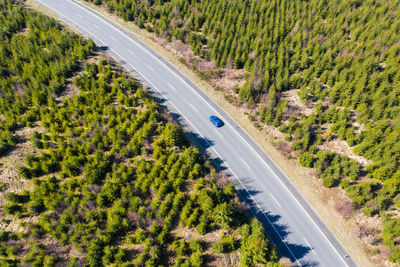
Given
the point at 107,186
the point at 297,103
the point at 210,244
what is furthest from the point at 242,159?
the point at 107,186

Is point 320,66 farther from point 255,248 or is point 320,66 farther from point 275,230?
point 255,248

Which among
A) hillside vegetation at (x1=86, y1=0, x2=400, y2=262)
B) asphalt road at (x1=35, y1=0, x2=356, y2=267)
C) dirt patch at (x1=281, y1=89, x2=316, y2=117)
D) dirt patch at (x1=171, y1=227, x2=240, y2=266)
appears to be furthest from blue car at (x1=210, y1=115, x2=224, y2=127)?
dirt patch at (x1=171, y1=227, x2=240, y2=266)

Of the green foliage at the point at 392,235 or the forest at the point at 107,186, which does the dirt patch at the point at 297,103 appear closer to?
the green foliage at the point at 392,235

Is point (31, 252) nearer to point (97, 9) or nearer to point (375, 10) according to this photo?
point (97, 9)

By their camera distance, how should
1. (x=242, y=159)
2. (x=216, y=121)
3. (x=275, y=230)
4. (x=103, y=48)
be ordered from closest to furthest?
(x=275, y=230) → (x=242, y=159) → (x=216, y=121) → (x=103, y=48)

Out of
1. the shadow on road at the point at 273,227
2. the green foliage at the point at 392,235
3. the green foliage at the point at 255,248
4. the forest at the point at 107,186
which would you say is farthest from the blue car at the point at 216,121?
the green foliage at the point at 392,235

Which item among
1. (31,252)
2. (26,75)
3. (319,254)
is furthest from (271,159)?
(26,75)
